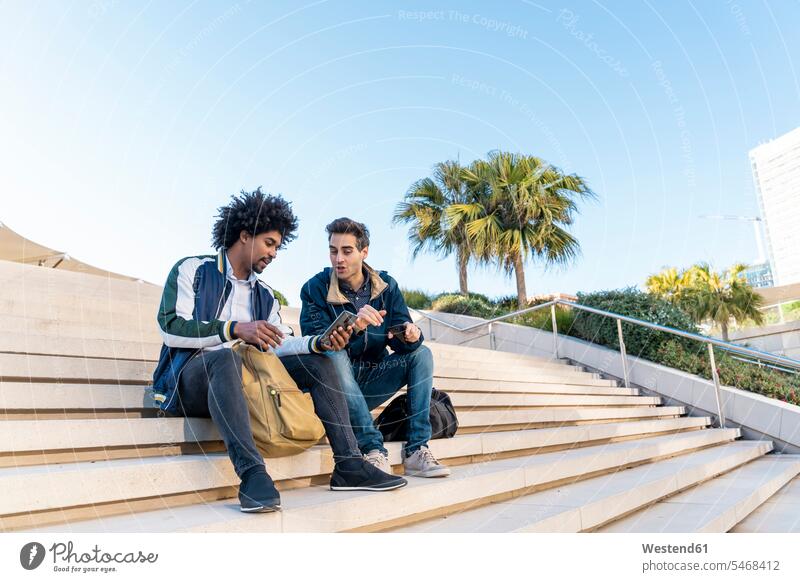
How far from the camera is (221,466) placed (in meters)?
1.82

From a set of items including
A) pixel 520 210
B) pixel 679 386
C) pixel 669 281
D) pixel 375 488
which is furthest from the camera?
pixel 669 281

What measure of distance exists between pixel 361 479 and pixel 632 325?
18.6 ft

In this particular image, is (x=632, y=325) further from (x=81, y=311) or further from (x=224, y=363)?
(x=224, y=363)

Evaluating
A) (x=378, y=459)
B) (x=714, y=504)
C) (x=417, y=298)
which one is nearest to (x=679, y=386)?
(x=714, y=504)

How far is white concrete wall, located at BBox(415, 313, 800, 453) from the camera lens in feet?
16.6

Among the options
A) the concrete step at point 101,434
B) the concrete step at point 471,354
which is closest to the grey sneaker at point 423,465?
the concrete step at point 101,434

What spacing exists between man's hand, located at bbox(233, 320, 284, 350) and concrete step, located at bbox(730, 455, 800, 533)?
7.48 ft

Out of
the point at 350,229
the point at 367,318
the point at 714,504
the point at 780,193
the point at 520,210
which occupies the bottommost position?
the point at 714,504

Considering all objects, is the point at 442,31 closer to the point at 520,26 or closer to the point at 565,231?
the point at 520,26

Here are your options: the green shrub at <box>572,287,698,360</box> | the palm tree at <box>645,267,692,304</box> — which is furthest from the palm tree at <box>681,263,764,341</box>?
the green shrub at <box>572,287,698,360</box>

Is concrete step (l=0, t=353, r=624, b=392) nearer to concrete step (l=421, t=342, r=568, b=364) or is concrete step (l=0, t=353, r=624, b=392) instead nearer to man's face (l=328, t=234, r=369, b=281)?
man's face (l=328, t=234, r=369, b=281)

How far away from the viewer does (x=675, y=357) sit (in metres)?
6.39

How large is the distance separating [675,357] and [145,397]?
5.79 metres

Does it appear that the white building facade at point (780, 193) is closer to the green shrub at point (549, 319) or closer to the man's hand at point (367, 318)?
the man's hand at point (367, 318)
